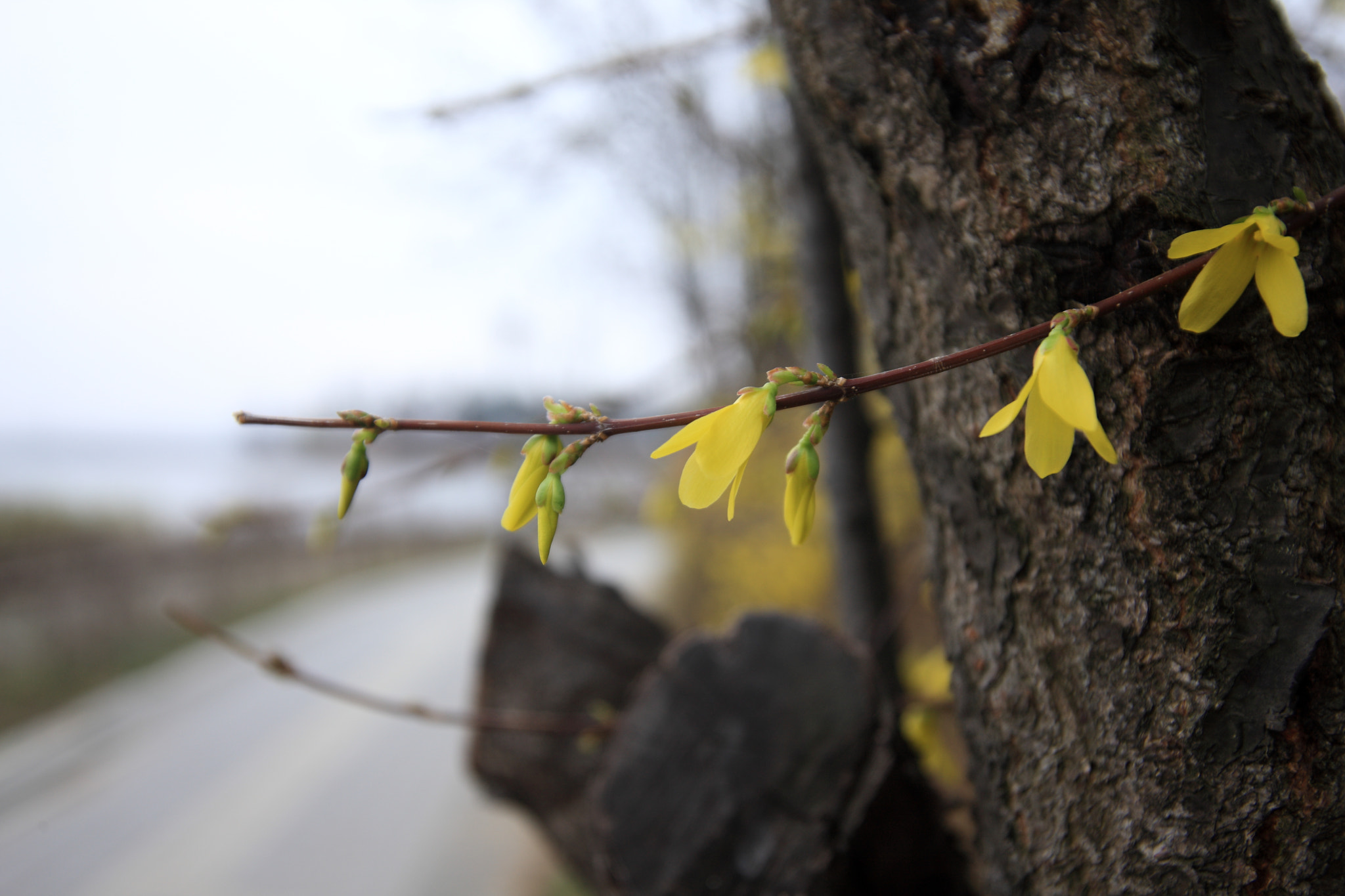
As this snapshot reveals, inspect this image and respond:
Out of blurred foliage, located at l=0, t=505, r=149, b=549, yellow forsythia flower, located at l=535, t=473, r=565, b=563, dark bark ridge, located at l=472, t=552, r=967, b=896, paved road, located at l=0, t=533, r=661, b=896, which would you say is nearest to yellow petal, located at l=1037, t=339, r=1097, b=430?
yellow forsythia flower, located at l=535, t=473, r=565, b=563

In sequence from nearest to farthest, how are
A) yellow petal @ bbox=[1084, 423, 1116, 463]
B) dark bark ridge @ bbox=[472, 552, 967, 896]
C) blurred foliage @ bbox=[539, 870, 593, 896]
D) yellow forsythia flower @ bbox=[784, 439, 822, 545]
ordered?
yellow petal @ bbox=[1084, 423, 1116, 463], yellow forsythia flower @ bbox=[784, 439, 822, 545], dark bark ridge @ bbox=[472, 552, 967, 896], blurred foliage @ bbox=[539, 870, 593, 896]

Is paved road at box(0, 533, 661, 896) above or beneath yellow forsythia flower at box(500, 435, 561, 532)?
beneath

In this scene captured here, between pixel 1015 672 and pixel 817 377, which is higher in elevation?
pixel 817 377

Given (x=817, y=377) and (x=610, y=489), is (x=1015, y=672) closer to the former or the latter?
(x=817, y=377)

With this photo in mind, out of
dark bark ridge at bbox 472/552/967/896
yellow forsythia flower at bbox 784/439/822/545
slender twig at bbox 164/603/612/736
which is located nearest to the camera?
yellow forsythia flower at bbox 784/439/822/545

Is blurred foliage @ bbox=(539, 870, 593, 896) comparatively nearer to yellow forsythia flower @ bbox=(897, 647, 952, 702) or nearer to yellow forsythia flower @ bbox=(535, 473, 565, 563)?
yellow forsythia flower @ bbox=(897, 647, 952, 702)

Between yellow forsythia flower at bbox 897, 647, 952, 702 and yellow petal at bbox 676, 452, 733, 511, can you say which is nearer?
yellow petal at bbox 676, 452, 733, 511

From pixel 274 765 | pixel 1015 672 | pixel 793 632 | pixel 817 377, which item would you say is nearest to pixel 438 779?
pixel 274 765
